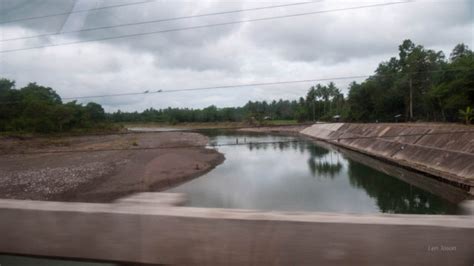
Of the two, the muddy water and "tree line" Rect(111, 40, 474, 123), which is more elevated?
"tree line" Rect(111, 40, 474, 123)

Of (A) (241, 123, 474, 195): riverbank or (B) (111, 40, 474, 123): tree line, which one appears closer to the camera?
(A) (241, 123, 474, 195): riverbank

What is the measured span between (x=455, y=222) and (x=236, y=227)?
1351mm

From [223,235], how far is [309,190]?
20.0m

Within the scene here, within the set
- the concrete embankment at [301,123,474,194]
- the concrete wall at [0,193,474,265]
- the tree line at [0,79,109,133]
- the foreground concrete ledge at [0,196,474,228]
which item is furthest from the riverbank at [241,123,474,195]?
the concrete wall at [0,193,474,265]

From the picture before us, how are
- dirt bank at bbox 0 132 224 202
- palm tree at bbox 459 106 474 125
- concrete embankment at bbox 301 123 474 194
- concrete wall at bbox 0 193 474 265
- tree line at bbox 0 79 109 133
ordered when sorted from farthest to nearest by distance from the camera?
palm tree at bbox 459 106 474 125
concrete embankment at bbox 301 123 474 194
dirt bank at bbox 0 132 224 202
tree line at bbox 0 79 109 133
concrete wall at bbox 0 193 474 265

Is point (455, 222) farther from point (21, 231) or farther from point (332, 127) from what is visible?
point (332, 127)

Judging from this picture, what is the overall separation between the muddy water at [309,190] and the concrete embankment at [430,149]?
2122mm

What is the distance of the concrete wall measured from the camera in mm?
2236

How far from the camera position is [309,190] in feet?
71.4

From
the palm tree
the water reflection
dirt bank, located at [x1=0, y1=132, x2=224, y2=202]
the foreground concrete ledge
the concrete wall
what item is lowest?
the water reflection

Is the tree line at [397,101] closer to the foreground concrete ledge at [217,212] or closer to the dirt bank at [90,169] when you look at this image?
the dirt bank at [90,169]

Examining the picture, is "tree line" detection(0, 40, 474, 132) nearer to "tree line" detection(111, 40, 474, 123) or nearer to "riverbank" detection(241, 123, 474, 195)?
"tree line" detection(111, 40, 474, 123)

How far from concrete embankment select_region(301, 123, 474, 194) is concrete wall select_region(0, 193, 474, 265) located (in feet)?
40.4

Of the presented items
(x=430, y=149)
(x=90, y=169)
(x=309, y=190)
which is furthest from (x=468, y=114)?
(x=90, y=169)
